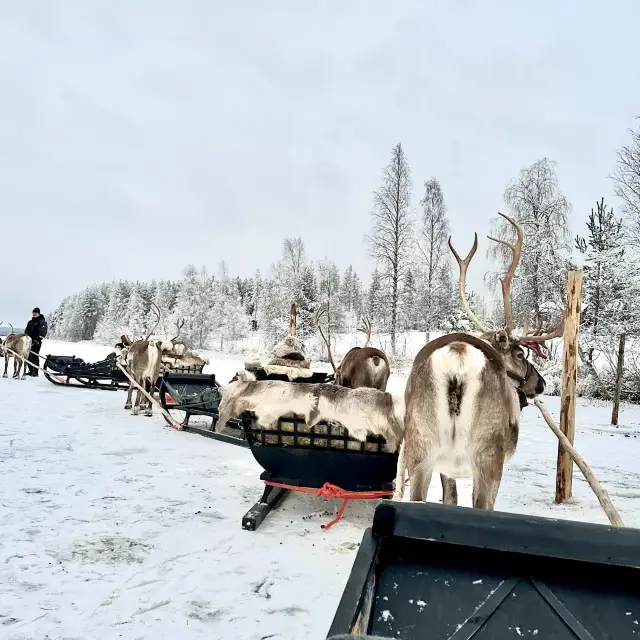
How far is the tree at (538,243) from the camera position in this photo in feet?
58.2

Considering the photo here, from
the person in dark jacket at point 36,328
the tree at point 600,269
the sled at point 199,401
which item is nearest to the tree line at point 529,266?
the tree at point 600,269

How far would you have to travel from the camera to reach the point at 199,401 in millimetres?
8047

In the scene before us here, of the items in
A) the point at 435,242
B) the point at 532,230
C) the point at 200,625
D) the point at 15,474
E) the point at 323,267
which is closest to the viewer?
the point at 200,625

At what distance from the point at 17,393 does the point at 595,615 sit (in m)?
13.3

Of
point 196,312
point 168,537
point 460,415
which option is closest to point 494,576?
point 460,415

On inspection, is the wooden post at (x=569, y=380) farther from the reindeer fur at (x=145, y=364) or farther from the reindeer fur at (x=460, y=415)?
the reindeer fur at (x=145, y=364)

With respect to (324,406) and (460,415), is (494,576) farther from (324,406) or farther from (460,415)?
(324,406)

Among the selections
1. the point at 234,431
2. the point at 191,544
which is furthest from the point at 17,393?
the point at 191,544

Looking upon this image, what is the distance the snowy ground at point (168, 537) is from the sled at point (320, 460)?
0.96 feet

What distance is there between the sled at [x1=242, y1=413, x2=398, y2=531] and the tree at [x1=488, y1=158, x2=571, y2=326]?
47.2 feet

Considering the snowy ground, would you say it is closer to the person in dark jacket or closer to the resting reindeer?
the resting reindeer

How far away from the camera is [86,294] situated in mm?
89688

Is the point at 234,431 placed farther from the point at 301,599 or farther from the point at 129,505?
the point at 301,599

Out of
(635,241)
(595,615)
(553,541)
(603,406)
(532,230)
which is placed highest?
(532,230)
